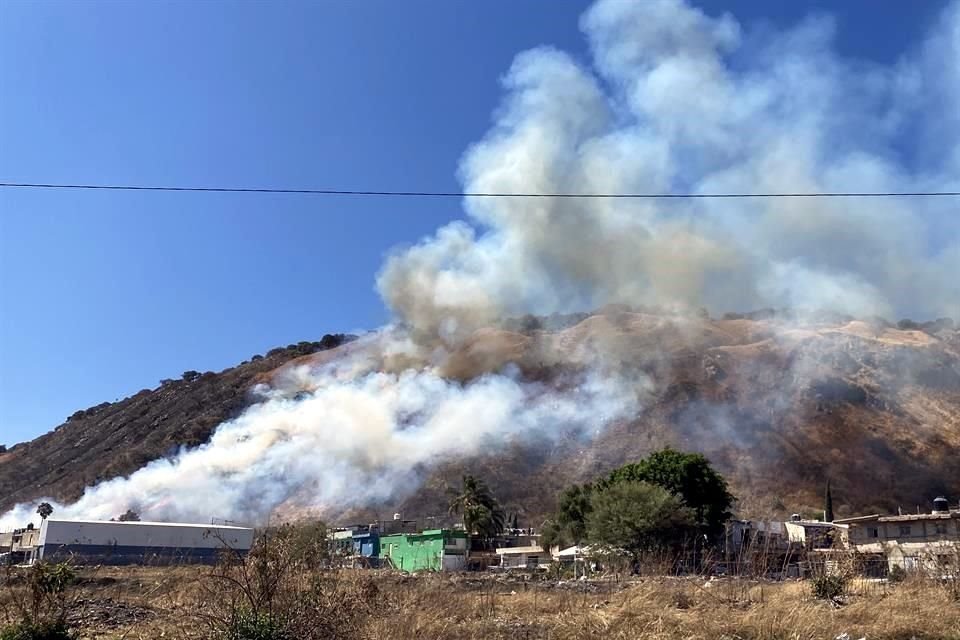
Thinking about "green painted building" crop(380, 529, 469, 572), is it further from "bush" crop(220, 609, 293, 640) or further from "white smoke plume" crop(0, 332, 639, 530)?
"bush" crop(220, 609, 293, 640)

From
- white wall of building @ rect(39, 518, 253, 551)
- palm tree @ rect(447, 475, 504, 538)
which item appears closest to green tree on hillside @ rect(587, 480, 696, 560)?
palm tree @ rect(447, 475, 504, 538)

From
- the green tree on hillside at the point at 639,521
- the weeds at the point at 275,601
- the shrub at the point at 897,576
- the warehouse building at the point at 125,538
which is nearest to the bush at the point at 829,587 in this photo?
the shrub at the point at 897,576

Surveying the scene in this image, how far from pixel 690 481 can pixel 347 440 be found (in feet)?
208

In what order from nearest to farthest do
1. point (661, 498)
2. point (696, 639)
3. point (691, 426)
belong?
point (696, 639) < point (661, 498) < point (691, 426)

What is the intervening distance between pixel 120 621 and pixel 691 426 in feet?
329

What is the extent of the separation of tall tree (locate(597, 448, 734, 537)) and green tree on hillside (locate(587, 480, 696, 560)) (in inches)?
443

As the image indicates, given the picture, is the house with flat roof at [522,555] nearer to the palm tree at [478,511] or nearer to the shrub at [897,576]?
the palm tree at [478,511]

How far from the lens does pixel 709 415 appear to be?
363ft

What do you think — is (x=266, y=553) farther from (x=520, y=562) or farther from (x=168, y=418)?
(x=168, y=418)

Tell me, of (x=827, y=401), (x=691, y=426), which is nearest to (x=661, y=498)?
(x=691, y=426)

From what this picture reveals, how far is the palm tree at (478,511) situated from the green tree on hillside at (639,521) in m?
22.1

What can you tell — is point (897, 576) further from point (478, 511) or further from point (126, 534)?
point (126, 534)

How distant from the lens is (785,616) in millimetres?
11477

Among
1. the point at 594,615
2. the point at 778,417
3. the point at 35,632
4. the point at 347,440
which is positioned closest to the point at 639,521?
the point at 594,615
